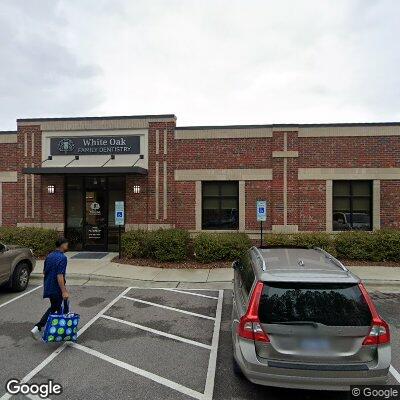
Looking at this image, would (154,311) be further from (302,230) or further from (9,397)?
(302,230)

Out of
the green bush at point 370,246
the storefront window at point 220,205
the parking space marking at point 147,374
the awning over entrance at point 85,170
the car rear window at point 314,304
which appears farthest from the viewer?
the storefront window at point 220,205

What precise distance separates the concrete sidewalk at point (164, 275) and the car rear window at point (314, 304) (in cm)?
546

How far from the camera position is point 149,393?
3955mm

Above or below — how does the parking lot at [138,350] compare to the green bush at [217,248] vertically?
below

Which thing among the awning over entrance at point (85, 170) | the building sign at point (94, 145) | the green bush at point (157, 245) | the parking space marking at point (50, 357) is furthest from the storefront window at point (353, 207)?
the parking space marking at point (50, 357)

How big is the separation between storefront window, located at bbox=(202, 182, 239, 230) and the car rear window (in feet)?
31.4

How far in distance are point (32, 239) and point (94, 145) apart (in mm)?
4337

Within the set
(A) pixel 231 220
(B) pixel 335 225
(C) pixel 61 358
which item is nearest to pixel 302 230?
(B) pixel 335 225

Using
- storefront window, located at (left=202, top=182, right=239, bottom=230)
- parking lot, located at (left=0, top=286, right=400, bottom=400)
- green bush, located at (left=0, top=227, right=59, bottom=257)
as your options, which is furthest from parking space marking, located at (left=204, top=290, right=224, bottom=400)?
green bush, located at (left=0, top=227, right=59, bottom=257)

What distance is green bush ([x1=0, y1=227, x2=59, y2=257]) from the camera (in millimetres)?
12242

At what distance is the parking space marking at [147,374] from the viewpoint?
13.1 feet

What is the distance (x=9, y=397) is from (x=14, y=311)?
137 inches

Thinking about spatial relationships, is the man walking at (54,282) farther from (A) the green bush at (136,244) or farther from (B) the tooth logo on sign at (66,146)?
(B) the tooth logo on sign at (66,146)

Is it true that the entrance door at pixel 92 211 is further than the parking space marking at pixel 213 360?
Yes
